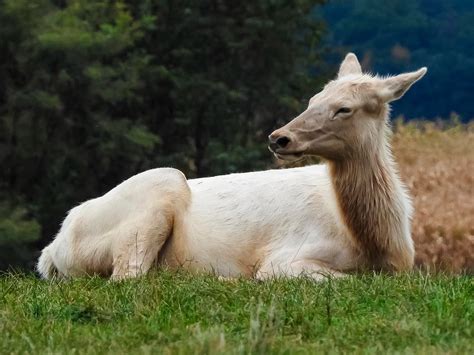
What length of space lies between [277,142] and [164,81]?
1378 inches

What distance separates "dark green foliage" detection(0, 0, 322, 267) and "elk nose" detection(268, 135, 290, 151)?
25.9 m

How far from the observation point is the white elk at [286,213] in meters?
9.93

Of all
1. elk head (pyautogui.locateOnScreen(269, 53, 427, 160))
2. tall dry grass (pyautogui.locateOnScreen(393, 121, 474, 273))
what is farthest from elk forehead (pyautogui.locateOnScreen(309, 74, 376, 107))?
tall dry grass (pyautogui.locateOnScreen(393, 121, 474, 273))

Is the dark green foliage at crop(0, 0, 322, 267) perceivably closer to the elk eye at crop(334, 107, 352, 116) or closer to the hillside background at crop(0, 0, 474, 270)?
the hillside background at crop(0, 0, 474, 270)

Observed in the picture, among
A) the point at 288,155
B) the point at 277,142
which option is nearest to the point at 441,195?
the point at 288,155

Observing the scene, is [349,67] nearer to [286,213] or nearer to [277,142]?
[286,213]

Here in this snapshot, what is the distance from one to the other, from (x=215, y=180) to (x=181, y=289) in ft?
12.0

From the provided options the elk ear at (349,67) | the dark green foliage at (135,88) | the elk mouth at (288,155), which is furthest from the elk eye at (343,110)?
the dark green foliage at (135,88)

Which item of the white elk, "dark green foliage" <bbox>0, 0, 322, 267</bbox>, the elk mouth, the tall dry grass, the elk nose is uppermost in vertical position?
the elk nose

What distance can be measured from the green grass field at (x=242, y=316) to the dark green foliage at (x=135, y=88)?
27.9 meters

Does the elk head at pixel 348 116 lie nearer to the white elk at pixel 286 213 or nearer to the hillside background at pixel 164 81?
the white elk at pixel 286 213

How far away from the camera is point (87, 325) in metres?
6.62

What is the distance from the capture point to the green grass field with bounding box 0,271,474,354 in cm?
581

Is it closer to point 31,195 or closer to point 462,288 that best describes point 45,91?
point 31,195
